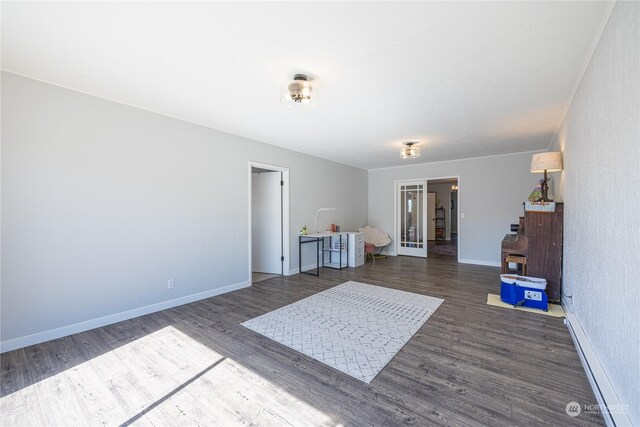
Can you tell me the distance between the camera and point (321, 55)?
6.83 feet

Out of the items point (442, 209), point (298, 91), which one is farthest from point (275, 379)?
point (442, 209)

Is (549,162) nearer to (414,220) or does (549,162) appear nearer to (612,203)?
(612,203)

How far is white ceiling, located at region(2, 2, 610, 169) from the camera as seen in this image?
1.64m

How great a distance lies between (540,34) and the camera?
1830 mm

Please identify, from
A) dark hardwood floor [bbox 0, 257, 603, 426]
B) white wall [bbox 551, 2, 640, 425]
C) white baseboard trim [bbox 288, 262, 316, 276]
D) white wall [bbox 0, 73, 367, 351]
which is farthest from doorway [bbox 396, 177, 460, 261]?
white wall [bbox 0, 73, 367, 351]

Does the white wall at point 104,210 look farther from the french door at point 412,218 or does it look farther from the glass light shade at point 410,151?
the french door at point 412,218

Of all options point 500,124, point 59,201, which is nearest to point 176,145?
point 59,201

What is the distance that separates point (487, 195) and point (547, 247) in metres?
2.77

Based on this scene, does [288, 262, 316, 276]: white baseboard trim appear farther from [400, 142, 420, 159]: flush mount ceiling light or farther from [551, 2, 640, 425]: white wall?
[551, 2, 640, 425]: white wall

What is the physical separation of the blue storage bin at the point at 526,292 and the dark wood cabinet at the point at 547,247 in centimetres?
22

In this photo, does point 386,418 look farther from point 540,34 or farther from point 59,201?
point 59,201

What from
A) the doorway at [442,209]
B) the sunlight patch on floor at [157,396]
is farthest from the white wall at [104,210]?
the doorway at [442,209]

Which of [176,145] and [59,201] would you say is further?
[176,145]

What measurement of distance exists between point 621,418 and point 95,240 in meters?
4.24
